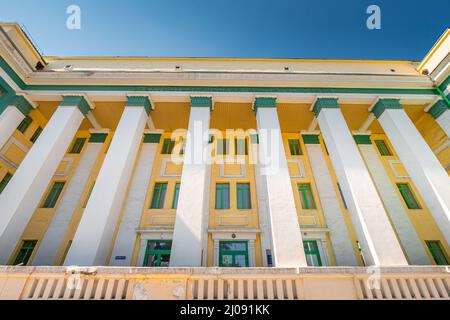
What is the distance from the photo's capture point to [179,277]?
19.0 ft

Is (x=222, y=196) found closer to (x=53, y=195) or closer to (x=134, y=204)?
(x=134, y=204)

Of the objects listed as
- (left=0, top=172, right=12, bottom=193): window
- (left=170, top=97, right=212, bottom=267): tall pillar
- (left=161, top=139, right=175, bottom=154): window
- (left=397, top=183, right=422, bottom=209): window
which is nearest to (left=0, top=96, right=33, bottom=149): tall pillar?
(left=0, top=172, right=12, bottom=193): window

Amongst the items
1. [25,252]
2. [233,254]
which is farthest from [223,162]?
[25,252]

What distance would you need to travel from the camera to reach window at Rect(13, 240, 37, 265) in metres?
10.2

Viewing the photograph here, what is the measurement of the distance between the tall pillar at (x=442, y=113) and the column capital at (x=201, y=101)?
12.0 m

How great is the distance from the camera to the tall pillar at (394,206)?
10.2 m

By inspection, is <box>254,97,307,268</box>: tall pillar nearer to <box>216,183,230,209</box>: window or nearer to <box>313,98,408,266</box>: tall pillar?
<box>313,98,408,266</box>: tall pillar

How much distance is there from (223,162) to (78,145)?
921cm

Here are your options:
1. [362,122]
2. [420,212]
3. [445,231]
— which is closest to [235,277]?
[445,231]

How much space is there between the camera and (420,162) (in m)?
9.47

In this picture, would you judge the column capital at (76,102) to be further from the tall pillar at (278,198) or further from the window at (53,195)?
the tall pillar at (278,198)

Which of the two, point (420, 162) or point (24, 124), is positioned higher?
point (24, 124)

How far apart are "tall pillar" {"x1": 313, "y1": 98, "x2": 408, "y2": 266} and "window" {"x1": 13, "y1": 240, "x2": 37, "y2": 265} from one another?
14380 millimetres

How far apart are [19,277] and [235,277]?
5476 mm
